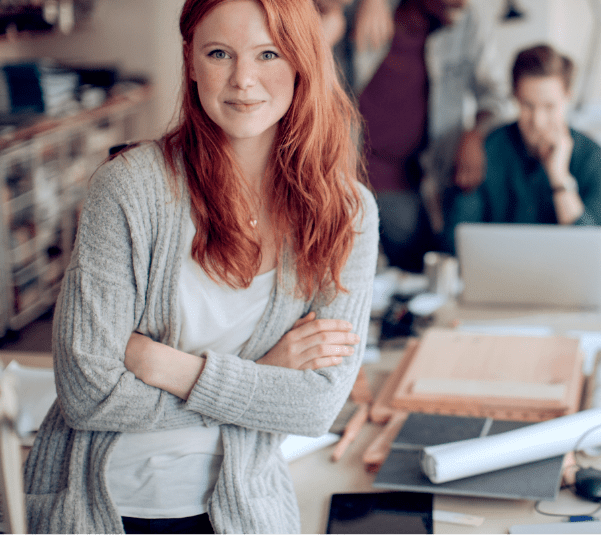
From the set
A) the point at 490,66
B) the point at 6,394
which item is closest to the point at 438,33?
the point at 490,66

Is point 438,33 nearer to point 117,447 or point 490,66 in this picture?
point 490,66

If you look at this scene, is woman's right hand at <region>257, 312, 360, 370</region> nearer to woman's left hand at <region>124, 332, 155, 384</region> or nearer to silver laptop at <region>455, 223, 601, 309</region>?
woman's left hand at <region>124, 332, 155, 384</region>

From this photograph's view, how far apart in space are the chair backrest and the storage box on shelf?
2.72m

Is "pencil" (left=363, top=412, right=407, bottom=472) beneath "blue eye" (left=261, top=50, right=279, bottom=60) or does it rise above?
beneath

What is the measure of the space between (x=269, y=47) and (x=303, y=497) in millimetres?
720

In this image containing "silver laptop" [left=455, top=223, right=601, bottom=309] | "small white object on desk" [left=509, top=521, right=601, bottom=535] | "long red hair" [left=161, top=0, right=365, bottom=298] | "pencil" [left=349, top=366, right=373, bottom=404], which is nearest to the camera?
"small white object on desk" [left=509, top=521, right=601, bottom=535]

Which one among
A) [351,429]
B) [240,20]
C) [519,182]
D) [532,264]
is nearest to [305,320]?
[351,429]

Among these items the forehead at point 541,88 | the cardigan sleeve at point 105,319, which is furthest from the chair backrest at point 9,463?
the forehead at point 541,88

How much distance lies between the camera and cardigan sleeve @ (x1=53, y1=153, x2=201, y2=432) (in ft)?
3.37

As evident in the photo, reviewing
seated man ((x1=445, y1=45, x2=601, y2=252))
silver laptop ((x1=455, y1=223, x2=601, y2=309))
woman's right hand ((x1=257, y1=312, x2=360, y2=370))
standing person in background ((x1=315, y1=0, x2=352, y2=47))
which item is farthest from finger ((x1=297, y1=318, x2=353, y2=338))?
standing person in background ((x1=315, y1=0, x2=352, y2=47))

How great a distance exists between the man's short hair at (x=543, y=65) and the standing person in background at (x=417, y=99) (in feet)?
1.47

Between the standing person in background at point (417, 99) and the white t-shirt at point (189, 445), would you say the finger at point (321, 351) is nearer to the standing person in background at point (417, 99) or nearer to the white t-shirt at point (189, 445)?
the white t-shirt at point (189, 445)

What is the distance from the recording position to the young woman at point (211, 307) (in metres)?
1.04

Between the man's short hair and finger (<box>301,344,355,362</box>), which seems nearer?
finger (<box>301,344,355,362</box>)
